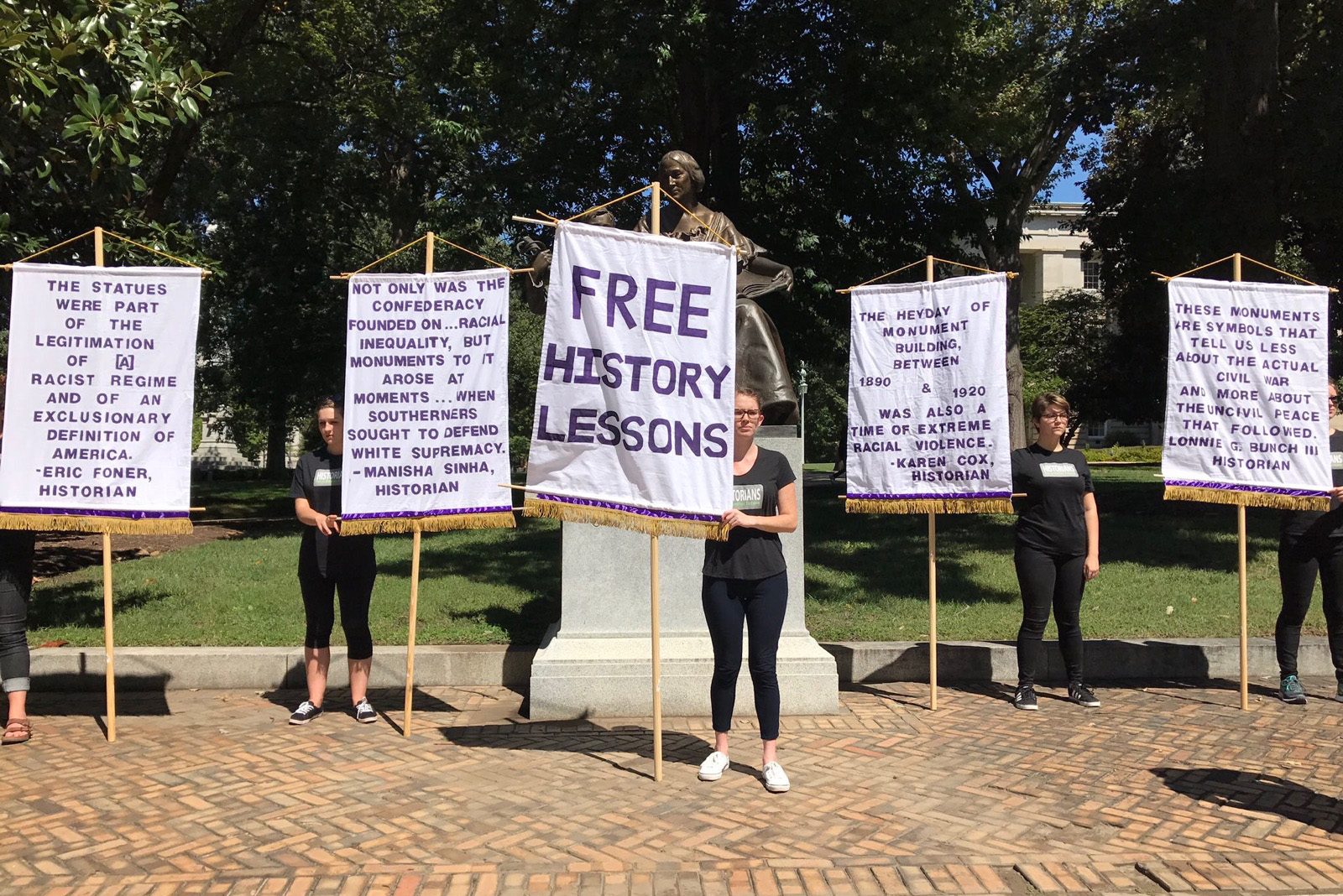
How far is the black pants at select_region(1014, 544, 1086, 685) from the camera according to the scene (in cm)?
707

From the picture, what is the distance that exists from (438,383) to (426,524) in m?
0.87

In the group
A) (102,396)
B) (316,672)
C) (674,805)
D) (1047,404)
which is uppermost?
(1047,404)

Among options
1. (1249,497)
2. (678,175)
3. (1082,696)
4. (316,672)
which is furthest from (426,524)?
(1249,497)

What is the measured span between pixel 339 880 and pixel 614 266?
10.2 ft

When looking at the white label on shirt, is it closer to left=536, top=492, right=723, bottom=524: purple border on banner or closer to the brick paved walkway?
left=536, top=492, right=723, bottom=524: purple border on banner

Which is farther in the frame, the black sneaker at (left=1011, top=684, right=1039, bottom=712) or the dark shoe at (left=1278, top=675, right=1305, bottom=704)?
the dark shoe at (left=1278, top=675, right=1305, bottom=704)

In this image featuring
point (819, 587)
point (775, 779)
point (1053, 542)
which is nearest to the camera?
point (775, 779)

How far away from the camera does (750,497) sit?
5.47 meters

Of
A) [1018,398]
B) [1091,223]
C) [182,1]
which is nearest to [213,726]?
[182,1]

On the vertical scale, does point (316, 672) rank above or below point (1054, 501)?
below

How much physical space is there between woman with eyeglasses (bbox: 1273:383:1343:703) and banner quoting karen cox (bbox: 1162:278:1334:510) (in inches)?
11.0

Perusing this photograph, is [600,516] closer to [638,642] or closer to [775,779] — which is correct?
[775,779]

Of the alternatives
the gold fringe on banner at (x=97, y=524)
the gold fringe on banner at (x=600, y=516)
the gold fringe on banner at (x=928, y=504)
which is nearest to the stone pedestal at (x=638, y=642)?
the gold fringe on banner at (x=928, y=504)

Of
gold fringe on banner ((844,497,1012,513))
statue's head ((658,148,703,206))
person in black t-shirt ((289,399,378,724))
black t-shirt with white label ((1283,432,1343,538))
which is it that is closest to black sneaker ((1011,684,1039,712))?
gold fringe on banner ((844,497,1012,513))
